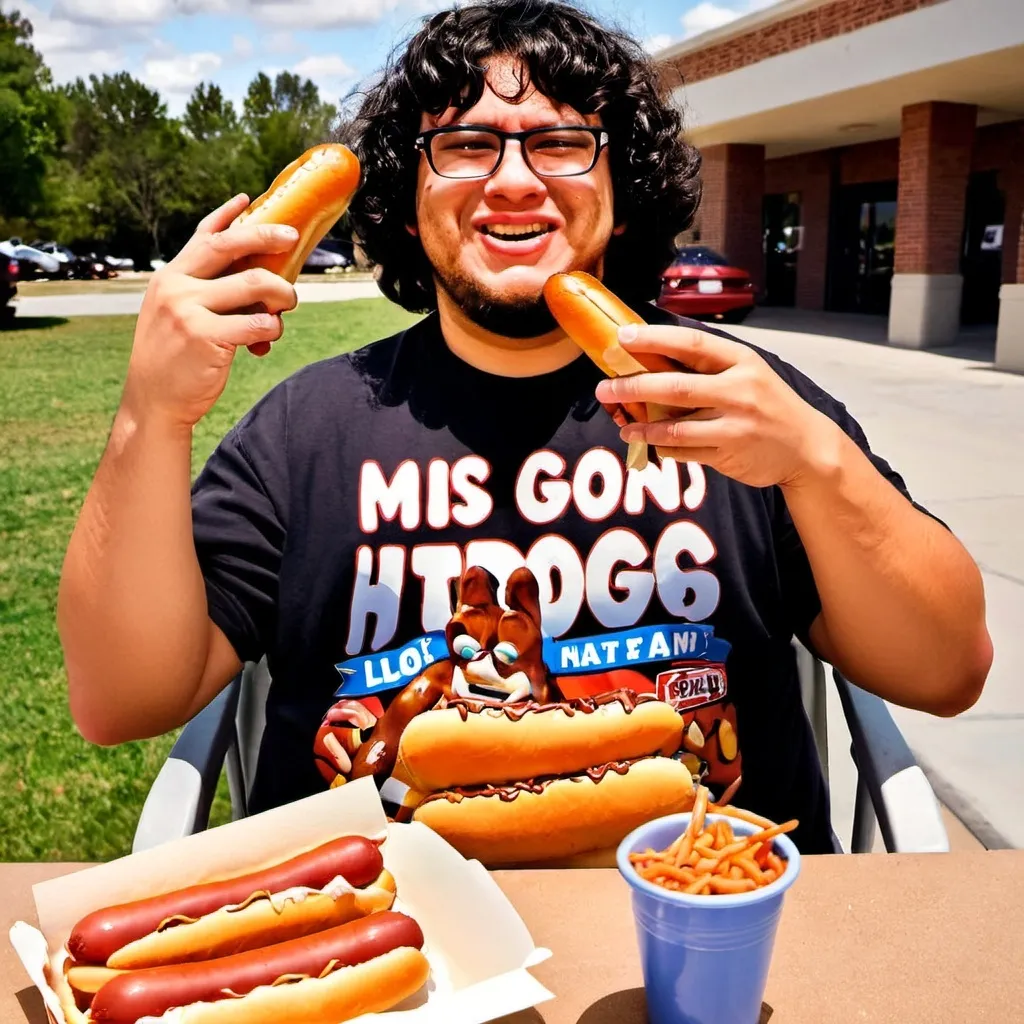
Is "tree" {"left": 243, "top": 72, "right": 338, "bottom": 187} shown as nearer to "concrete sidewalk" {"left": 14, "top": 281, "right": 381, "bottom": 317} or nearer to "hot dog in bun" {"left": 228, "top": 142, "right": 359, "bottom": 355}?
"concrete sidewalk" {"left": 14, "top": 281, "right": 381, "bottom": 317}

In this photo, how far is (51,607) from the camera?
5828mm

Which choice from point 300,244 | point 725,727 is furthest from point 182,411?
point 725,727

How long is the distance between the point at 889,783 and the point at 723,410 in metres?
0.81

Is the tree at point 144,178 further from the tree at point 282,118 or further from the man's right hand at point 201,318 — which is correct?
the man's right hand at point 201,318

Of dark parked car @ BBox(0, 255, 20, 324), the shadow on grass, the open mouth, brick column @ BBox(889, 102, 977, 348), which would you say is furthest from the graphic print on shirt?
the shadow on grass

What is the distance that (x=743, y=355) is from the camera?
59.3 inches

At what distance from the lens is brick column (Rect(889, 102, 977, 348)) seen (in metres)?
16.5

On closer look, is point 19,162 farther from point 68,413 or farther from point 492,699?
point 492,699

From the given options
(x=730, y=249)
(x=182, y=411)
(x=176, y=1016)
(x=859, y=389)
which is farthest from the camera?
(x=730, y=249)

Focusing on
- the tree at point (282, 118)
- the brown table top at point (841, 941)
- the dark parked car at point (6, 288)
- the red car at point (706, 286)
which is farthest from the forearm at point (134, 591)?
the tree at point (282, 118)

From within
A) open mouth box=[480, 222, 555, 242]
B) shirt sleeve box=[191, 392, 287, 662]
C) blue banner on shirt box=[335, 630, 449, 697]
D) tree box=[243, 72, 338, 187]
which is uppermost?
tree box=[243, 72, 338, 187]

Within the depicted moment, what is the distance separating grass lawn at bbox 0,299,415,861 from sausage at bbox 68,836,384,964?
2.42 m

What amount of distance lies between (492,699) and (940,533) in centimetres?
81

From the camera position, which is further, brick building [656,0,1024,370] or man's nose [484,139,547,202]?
brick building [656,0,1024,370]
